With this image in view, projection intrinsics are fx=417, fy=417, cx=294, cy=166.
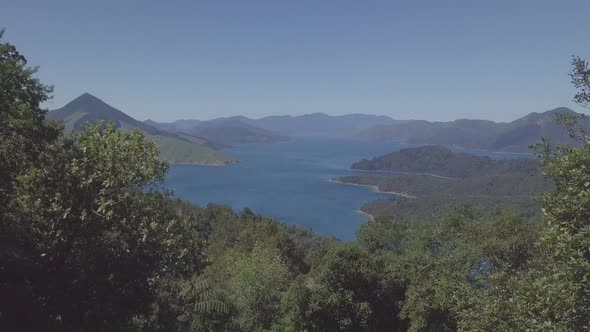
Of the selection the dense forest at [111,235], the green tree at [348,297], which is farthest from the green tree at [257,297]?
the dense forest at [111,235]

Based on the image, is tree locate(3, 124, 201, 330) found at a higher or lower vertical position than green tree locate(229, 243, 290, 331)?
higher

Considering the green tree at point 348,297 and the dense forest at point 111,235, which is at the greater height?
the dense forest at point 111,235

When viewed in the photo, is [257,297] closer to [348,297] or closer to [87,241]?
[348,297]

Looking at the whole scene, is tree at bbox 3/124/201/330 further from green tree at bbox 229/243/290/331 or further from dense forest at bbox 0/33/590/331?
green tree at bbox 229/243/290/331

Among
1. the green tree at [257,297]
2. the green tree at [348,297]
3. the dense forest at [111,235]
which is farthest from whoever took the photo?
the green tree at [257,297]

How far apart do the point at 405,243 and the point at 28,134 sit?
100 ft

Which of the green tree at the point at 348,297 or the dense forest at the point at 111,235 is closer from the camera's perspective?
the dense forest at the point at 111,235

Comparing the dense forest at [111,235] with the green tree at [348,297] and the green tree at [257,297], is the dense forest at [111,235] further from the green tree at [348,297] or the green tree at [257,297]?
the green tree at [257,297]

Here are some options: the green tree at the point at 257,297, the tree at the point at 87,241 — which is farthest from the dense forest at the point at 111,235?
the green tree at the point at 257,297

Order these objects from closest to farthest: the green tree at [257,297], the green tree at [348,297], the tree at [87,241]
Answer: the tree at [87,241] < the green tree at [348,297] < the green tree at [257,297]

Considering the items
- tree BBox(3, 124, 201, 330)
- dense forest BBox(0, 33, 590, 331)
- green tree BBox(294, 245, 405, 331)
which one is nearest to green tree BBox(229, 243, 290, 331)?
green tree BBox(294, 245, 405, 331)

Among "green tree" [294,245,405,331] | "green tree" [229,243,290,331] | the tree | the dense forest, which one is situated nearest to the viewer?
the dense forest

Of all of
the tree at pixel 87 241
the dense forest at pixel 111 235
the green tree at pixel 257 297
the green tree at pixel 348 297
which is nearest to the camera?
the dense forest at pixel 111 235

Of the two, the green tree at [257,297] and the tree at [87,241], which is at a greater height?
the tree at [87,241]
